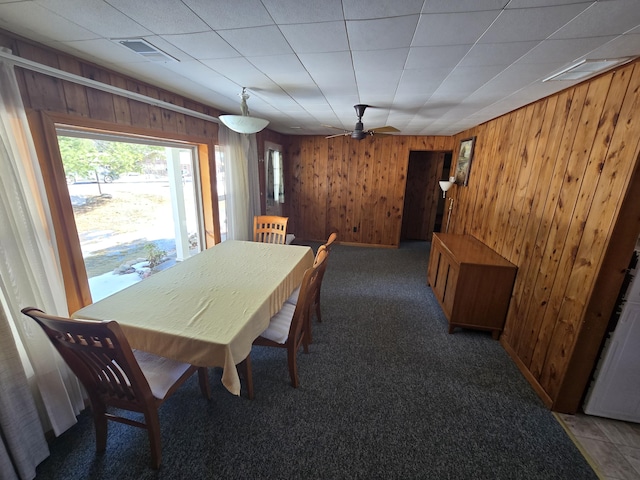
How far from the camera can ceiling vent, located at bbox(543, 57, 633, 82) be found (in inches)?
56.8

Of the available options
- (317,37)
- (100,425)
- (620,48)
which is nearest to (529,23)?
(620,48)

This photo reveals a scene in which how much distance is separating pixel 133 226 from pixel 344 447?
254 cm

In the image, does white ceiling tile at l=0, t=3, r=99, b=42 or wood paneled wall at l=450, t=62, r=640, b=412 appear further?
wood paneled wall at l=450, t=62, r=640, b=412

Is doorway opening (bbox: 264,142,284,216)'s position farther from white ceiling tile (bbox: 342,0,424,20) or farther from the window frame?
white ceiling tile (bbox: 342,0,424,20)

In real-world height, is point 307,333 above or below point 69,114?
below

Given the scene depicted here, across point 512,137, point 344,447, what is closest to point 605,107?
point 512,137

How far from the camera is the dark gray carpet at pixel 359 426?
4.46 feet

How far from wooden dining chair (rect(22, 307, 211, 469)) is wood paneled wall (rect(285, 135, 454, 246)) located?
14.3ft

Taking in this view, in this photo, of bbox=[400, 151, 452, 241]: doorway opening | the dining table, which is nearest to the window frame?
the dining table

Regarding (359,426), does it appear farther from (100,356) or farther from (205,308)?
(100,356)

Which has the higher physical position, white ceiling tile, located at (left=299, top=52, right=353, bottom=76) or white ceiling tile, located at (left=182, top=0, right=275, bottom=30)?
white ceiling tile, located at (left=299, top=52, right=353, bottom=76)

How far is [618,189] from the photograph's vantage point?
141cm

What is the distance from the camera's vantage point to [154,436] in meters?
1.30

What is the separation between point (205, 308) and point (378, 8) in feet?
5.70
